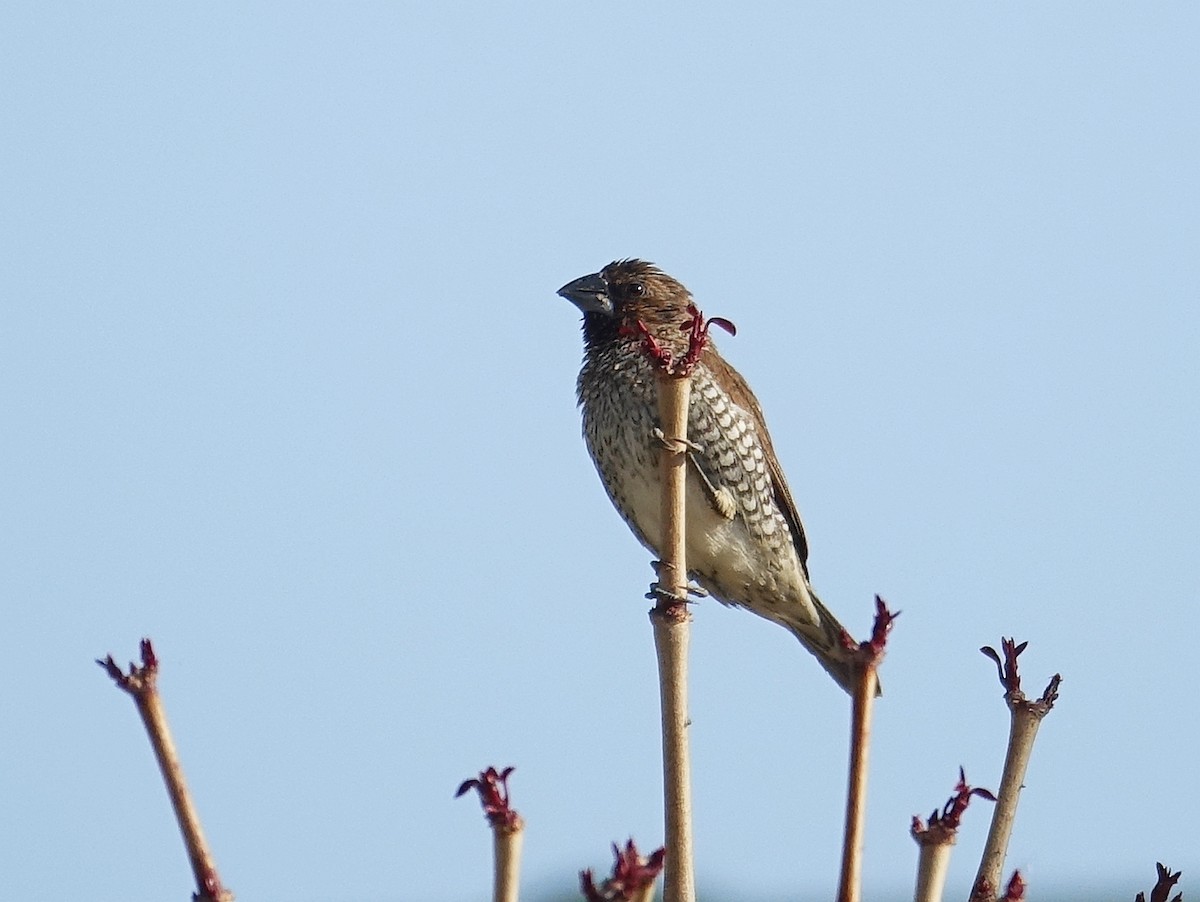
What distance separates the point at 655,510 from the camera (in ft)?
25.2

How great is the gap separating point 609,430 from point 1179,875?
538 cm

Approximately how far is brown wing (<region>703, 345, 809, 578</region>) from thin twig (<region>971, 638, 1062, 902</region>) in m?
5.19

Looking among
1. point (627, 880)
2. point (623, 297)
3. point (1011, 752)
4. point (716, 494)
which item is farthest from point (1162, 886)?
point (623, 297)

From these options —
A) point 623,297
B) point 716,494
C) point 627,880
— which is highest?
point 623,297

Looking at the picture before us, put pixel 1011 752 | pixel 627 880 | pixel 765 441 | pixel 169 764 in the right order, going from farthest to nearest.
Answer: pixel 765 441 < pixel 1011 752 < pixel 169 764 < pixel 627 880

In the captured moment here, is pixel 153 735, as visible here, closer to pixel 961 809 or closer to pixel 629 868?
pixel 629 868

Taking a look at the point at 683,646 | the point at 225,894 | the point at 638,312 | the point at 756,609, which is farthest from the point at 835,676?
the point at 225,894

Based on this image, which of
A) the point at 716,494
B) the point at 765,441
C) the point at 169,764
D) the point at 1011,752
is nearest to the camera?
the point at 169,764

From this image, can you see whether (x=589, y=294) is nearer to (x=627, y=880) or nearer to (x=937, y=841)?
(x=937, y=841)

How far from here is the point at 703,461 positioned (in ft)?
25.5

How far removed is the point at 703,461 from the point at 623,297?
1.24 meters

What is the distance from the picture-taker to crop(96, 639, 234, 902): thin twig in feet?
7.30

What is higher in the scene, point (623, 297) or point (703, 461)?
point (623, 297)

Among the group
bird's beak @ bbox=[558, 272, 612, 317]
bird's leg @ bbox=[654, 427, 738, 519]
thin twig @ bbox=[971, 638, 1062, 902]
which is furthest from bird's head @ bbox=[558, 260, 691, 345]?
thin twig @ bbox=[971, 638, 1062, 902]
